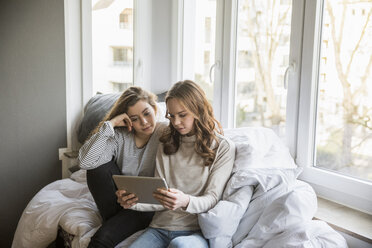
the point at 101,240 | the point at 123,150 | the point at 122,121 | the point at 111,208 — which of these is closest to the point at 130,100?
the point at 122,121

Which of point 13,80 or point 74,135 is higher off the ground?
point 13,80

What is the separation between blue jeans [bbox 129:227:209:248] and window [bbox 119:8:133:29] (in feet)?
5.36

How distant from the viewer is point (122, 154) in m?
1.81

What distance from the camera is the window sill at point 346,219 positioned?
1438 millimetres

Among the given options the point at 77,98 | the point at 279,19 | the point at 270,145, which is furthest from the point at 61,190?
the point at 279,19

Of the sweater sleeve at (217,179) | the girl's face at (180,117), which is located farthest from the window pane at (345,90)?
the girl's face at (180,117)

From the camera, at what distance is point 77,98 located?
104 inches

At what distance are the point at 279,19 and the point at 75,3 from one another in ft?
4.29

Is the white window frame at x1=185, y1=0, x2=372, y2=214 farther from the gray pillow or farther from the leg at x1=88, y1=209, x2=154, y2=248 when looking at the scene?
the gray pillow

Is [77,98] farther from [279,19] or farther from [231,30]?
Result: [279,19]

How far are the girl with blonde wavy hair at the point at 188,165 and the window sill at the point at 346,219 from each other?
437mm

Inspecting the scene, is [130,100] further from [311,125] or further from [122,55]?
[122,55]

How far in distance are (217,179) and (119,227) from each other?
0.45 m

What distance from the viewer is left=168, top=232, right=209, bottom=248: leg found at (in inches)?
54.5
